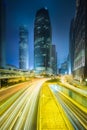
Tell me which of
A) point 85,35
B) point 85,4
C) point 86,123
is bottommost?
Answer: point 86,123

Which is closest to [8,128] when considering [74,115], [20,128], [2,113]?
[20,128]

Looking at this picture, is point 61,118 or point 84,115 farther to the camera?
point 84,115

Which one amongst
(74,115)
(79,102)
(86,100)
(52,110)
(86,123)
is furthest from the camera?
(79,102)

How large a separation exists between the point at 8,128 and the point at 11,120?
16.1 feet

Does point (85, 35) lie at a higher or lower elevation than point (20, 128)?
higher

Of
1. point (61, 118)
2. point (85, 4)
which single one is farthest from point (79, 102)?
point (85, 4)

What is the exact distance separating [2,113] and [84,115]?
15.7 m

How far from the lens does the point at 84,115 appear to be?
43.2 metres

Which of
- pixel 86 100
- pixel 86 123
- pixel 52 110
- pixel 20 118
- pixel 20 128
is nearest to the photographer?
pixel 20 128

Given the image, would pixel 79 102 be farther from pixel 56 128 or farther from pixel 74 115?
pixel 56 128

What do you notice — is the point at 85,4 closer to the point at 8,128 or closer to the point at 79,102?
the point at 79,102

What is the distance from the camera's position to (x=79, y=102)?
192 ft

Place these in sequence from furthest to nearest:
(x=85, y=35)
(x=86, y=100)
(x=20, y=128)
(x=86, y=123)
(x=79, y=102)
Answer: (x=85, y=35) → (x=79, y=102) → (x=86, y=100) → (x=86, y=123) → (x=20, y=128)

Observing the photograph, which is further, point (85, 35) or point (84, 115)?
point (85, 35)
